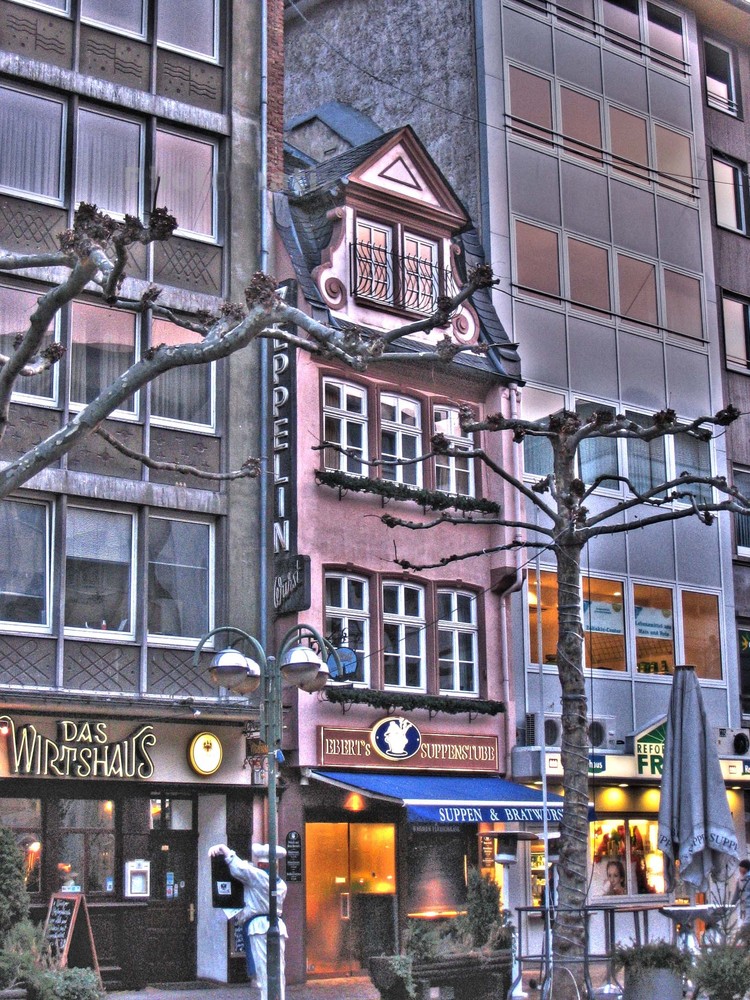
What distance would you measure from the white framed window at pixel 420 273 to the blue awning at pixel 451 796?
26.3 ft

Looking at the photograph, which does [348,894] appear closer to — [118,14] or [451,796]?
[451,796]

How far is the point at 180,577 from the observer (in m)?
23.6

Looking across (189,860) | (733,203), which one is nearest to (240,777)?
(189,860)

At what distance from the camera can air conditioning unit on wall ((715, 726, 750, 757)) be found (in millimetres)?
30703

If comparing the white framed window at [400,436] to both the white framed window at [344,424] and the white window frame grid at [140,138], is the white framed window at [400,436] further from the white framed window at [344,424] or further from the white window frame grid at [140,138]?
the white window frame grid at [140,138]

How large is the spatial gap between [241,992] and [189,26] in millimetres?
14747

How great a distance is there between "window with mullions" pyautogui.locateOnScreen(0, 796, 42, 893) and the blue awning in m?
4.30

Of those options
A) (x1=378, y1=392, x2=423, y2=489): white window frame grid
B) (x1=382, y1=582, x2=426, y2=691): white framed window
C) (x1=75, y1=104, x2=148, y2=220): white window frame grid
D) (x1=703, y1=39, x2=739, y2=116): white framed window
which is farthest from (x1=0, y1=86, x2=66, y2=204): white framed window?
(x1=703, y1=39, x2=739, y2=116): white framed window

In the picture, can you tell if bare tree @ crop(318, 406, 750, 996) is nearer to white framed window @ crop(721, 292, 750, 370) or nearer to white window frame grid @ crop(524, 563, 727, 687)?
white window frame grid @ crop(524, 563, 727, 687)

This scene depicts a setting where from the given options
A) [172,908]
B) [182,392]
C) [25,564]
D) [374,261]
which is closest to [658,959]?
[172,908]

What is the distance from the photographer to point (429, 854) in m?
25.8

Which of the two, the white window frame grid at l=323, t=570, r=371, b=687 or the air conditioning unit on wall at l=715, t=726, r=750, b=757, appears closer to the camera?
the white window frame grid at l=323, t=570, r=371, b=687

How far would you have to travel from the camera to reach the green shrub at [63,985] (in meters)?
14.7

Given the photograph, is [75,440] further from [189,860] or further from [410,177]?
[410,177]
